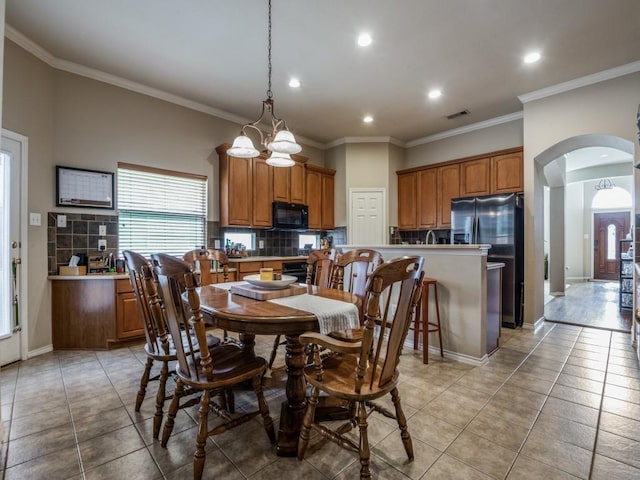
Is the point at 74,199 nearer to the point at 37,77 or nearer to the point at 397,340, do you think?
the point at 37,77

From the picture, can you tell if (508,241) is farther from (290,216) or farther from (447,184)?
(290,216)

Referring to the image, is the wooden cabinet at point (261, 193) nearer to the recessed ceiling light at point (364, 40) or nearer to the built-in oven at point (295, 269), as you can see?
the built-in oven at point (295, 269)

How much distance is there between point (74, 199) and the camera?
341 centimetres

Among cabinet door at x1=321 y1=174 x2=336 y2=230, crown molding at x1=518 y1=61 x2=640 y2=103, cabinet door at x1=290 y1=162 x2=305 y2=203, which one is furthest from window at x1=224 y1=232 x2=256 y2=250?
→ crown molding at x1=518 y1=61 x2=640 y2=103

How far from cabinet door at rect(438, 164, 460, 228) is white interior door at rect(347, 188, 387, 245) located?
99cm

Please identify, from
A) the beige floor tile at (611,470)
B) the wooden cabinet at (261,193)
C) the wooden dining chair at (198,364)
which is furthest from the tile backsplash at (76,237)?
the beige floor tile at (611,470)

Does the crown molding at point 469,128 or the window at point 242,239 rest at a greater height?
the crown molding at point 469,128

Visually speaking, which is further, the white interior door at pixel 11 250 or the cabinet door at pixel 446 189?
the cabinet door at pixel 446 189

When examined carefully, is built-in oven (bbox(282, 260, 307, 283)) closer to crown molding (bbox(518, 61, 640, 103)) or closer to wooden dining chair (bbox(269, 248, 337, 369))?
wooden dining chair (bbox(269, 248, 337, 369))

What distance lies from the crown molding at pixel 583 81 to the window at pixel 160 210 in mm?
4626

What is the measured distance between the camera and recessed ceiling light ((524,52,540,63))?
3273mm

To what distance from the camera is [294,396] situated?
1.83 meters

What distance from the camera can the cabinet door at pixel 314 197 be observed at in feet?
18.4

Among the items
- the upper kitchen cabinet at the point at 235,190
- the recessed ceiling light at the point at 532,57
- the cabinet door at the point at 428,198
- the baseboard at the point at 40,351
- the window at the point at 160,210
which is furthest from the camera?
the cabinet door at the point at 428,198
